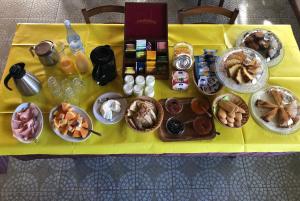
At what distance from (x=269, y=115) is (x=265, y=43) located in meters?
0.39

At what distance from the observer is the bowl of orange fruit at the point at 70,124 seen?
1.09 meters

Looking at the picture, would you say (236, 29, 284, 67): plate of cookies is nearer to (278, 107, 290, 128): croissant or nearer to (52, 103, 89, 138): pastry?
(278, 107, 290, 128): croissant

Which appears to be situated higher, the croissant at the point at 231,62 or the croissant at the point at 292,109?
the croissant at the point at 231,62

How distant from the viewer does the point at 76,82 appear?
121 cm

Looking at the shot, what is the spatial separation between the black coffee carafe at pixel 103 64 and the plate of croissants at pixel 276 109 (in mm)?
647

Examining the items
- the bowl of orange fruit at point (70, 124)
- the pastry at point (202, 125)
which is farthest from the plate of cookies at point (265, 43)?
the bowl of orange fruit at point (70, 124)

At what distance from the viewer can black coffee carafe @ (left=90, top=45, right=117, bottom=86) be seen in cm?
114

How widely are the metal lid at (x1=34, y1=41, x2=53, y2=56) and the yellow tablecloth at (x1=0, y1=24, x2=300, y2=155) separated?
0.10m

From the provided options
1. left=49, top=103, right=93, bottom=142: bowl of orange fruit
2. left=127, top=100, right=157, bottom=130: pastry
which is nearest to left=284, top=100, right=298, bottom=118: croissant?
left=127, top=100, right=157, bottom=130: pastry

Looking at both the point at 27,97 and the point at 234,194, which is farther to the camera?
the point at 234,194

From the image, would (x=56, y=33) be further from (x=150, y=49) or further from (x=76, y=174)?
(x=76, y=174)

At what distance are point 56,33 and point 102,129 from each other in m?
0.60

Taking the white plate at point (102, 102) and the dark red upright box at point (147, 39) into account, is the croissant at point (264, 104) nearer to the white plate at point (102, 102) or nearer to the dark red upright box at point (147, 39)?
the dark red upright box at point (147, 39)

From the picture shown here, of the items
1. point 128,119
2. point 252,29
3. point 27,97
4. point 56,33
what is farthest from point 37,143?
point 252,29
